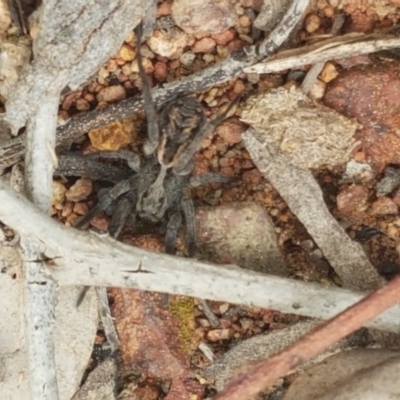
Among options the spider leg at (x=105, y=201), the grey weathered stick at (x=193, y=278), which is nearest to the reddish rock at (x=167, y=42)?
the spider leg at (x=105, y=201)

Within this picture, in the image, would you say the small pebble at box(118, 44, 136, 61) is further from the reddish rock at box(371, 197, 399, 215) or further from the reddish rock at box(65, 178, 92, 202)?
the reddish rock at box(371, 197, 399, 215)

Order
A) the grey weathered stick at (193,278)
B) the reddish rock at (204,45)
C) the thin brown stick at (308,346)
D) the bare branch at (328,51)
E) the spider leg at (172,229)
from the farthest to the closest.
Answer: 1. the reddish rock at (204,45)
2. the spider leg at (172,229)
3. the bare branch at (328,51)
4. the grey weathered stick at (193,278)
5. the thin brown stick at (308,346)

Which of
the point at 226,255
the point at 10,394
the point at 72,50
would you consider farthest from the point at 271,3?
the point at 10,394

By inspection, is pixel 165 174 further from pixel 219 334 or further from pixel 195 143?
pixel 219 334

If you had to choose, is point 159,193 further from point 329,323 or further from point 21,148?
point 329,323

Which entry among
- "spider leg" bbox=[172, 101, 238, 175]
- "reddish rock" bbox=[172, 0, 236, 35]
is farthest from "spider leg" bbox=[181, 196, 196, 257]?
"reddish rock" bbox=[172, 0, 236, 35]

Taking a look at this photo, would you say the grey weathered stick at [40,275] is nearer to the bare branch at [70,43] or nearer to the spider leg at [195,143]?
the bare branch at [70,43]
